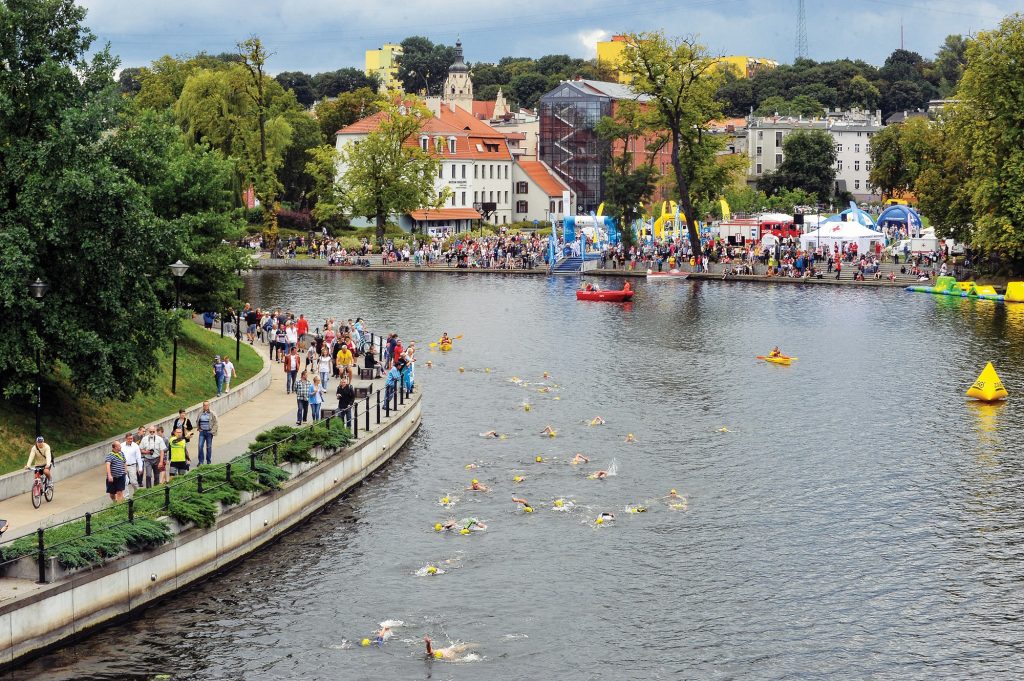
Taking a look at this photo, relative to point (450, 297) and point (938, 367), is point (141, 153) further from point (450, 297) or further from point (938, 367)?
point (450, 297)

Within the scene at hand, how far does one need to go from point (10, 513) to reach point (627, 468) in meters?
18.5

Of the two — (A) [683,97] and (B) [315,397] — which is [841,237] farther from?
(B) [315,397]

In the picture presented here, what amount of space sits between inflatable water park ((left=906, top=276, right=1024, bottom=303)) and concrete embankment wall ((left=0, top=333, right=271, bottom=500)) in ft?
196

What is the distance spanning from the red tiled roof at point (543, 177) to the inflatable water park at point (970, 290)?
71308mm

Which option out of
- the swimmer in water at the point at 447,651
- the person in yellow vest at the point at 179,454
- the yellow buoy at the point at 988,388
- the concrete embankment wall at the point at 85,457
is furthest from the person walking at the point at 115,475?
the yellow buoy at the point at 988,388

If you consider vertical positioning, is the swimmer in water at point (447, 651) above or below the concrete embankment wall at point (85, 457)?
below

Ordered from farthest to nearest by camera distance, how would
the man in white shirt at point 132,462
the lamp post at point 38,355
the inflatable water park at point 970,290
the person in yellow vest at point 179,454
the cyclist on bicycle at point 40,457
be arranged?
the inflatable water park at point 970,290
the person in yellow vest at point 179,454
the lamp post at point 38,355
the man in white shirt at point 132,462
the cyclist on bicycle at point 40,457

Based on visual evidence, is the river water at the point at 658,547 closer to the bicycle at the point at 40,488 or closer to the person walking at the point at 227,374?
the bicycle at the point at 40,488

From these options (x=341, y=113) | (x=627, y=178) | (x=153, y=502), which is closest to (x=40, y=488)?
(x=153, y=502)

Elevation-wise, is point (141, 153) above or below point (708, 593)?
above

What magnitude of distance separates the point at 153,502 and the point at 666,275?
78.1m

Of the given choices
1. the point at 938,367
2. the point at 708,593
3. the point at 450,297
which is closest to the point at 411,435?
the point at 708,593

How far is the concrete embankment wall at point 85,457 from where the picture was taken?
3064cm

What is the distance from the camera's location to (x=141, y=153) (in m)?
37.9
